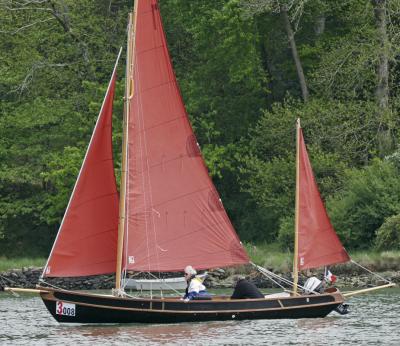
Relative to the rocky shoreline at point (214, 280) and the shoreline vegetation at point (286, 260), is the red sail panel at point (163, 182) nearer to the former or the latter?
the rocky shoreline at point (214, 280)

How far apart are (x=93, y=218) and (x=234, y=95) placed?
A: 33.8 meters

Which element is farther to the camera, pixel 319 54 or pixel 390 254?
pixel 319 54

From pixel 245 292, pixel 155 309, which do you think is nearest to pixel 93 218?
pixel 155 309

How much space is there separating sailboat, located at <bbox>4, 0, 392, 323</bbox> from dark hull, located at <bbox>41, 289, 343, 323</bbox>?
27 mm

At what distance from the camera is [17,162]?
67750mm

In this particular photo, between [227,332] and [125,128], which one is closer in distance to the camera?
[227,332]

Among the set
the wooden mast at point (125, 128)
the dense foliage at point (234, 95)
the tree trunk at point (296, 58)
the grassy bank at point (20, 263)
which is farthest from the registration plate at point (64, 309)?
the tree trunk at point (296, 58)

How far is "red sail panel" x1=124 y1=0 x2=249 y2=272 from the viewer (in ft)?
118

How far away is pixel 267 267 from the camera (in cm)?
5397

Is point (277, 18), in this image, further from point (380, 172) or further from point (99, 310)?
point (99, 310)

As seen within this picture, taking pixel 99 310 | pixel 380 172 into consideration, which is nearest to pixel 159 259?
pixel 99 310

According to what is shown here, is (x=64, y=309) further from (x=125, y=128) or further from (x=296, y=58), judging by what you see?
(x=296, y=58)

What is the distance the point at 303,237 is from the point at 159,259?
474cm

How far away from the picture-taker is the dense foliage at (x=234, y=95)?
60.3 m
